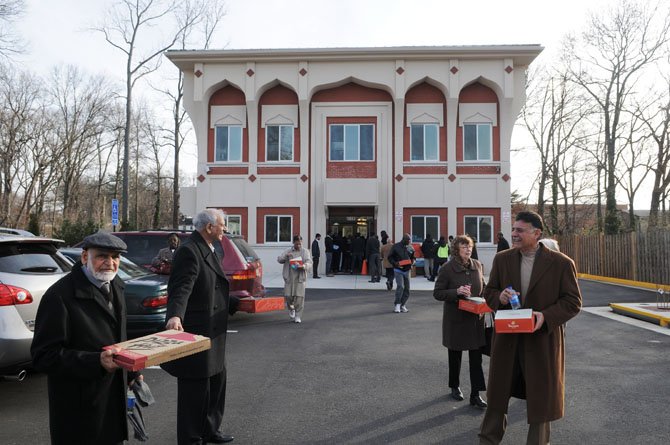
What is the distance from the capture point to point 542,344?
11.9 ft

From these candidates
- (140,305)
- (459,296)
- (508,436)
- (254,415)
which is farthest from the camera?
(140,305)

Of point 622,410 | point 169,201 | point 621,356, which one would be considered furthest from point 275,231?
point 169,201

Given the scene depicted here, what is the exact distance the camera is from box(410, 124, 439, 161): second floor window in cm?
2298

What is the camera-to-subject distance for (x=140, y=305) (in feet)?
23.2

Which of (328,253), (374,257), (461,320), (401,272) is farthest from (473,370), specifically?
(328,253)

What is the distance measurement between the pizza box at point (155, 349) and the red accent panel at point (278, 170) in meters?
20.3

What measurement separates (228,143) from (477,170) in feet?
39.8

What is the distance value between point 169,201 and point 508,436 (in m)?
68.7

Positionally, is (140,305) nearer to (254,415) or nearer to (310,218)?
(254,415)

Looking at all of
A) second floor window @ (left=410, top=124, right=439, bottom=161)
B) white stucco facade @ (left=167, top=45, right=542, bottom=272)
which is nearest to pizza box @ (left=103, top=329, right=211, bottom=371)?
white stucco facade @ (left=167, top=45, right=542, bottom=272)

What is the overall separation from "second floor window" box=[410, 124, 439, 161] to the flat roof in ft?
10.7

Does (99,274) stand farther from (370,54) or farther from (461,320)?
(370,54)

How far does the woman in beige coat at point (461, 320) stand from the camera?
17.1ft

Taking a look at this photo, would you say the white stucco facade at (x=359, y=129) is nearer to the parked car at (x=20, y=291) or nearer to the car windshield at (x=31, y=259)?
the car windshield at (x=31, y=259)
